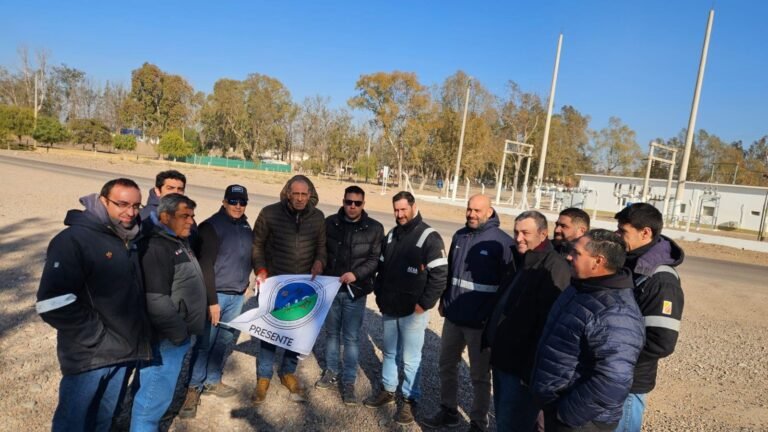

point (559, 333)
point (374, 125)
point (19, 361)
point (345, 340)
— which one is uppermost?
point (374, 125)

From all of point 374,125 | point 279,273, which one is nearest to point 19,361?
point 279,273

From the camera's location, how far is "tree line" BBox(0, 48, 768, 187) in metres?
45.3

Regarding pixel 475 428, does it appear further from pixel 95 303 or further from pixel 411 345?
pixel 95 303

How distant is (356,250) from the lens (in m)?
4.33

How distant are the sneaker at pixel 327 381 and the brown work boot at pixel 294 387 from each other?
19 cm

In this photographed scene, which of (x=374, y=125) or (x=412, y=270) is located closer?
(x=412, y=270)

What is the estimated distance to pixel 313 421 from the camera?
3932mm

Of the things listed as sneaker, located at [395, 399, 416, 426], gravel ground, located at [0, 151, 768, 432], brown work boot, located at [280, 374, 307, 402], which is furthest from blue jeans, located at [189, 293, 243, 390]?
sneaker, located at [395, 399, 416, 426]

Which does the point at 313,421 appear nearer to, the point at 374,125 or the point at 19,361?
the point at 19,361

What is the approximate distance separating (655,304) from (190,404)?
3.67 m

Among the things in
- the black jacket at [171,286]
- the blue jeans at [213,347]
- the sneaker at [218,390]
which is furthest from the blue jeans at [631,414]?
the sneaker at [218,390]

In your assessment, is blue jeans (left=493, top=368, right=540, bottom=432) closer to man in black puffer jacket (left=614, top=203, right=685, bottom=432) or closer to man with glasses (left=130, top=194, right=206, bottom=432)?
man in black puffer jacket (left=614, top=203, right=685, bottom=432)

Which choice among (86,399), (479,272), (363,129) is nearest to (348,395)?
(479,272)

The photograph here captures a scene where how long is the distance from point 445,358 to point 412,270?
843 mm
